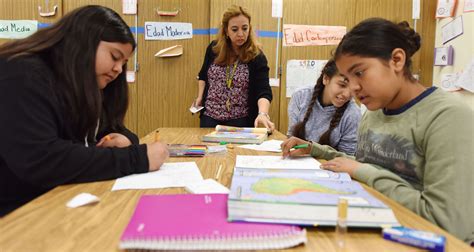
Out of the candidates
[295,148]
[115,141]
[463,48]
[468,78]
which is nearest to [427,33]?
[463,48]

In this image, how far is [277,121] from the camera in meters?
3.12

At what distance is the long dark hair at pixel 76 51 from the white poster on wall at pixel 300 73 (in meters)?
2.16

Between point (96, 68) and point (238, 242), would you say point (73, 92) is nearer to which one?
point (96, 68)

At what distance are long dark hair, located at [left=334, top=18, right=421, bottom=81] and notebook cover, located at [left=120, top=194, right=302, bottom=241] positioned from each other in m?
0.58

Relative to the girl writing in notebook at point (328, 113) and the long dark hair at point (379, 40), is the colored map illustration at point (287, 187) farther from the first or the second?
the girl writing in notebook at point (328, 113)

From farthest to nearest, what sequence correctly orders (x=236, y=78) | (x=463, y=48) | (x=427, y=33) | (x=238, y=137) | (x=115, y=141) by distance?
(x=427, y=33), (x=463, y=48), (x=236, y=78), (x=238, y=137), (x=115, y=141)

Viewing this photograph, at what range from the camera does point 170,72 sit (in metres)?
3.12

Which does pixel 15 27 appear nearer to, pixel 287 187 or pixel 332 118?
pixel 332 118

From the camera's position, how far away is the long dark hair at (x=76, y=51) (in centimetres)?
96

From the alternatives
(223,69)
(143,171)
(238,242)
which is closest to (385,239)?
(238,242)

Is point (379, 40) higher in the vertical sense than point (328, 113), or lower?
higher

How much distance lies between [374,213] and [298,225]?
128mm

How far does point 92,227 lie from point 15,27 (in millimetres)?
3095

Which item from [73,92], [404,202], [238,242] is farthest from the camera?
[73,92]
